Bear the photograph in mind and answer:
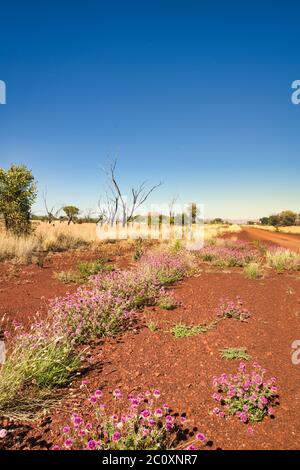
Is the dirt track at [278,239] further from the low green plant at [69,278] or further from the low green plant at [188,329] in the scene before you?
the low green plant at [188,329]

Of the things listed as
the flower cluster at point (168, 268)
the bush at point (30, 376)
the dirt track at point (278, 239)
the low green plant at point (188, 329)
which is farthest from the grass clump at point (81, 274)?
the dirt track at point (278, 239)

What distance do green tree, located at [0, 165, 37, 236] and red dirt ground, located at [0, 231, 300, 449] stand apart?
10.2 m

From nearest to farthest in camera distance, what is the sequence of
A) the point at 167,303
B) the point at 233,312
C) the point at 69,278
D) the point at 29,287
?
the point at 233,312, the point at 167,303, the point at 29,287, the point at 69,278

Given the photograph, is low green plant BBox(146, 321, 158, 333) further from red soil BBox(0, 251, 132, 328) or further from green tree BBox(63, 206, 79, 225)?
green tree BBox(63, 206, 79, 225)

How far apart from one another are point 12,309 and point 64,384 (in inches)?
126

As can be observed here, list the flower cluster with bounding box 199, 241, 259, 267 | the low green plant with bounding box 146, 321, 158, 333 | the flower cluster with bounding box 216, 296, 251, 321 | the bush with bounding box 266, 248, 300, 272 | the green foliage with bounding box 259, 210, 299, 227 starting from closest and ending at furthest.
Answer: the low green plant with bounding box 146, 321, 158, 333 < the flower cluster with bounding box 216, 296, 251, 321 < the bush with bounding box 266, 248, 300, 272 < the flower cluster with bounding box 199, 241, 259, 267 < the green foliage with bounding box 259, 210, 299, 227

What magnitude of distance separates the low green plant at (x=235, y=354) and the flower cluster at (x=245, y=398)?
720mm

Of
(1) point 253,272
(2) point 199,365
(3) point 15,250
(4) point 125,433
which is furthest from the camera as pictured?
(3) point 15,250

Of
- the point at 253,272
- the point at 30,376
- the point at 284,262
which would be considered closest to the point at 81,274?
the point at 253,272

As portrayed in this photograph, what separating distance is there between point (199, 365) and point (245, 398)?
3.37 ft

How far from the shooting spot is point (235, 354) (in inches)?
167

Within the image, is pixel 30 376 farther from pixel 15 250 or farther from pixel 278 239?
pixel 278 239

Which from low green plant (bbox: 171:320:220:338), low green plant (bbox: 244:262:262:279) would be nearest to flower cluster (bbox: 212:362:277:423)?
low green plant (bbox: 171:320:220:338)

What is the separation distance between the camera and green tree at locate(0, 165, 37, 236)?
16078mm
